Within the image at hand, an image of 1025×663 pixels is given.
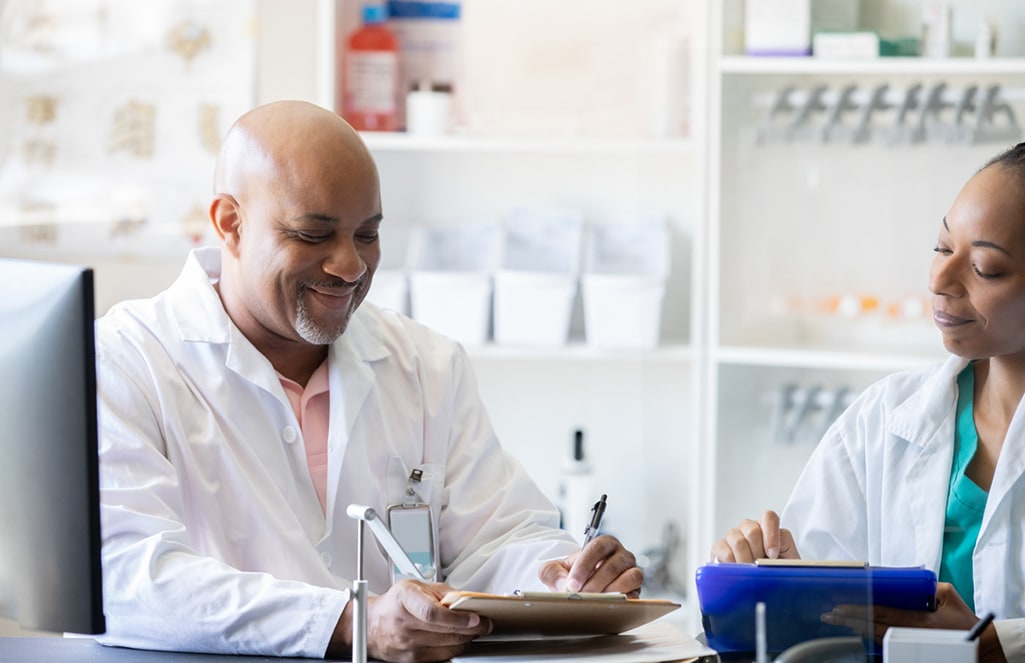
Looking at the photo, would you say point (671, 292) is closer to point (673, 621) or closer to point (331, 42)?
point (673, 621)

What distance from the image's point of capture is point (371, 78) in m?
3.04

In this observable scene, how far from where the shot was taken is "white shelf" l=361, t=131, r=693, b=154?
2873mm

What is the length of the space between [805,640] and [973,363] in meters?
0.73

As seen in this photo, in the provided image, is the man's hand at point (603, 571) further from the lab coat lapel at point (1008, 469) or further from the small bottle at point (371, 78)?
the small bottle at point (371, 78)

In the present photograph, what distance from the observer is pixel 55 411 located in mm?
1164

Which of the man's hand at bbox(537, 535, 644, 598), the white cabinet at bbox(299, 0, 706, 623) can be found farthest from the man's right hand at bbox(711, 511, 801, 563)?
the white cabinet at bbox(299, 0, 706, 623)

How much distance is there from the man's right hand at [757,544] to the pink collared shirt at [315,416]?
0.59m

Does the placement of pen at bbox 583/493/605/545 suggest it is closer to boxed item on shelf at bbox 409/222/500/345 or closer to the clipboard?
the clipboard

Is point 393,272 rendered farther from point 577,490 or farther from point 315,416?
point 315,416

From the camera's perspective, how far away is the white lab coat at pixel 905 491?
165 cm

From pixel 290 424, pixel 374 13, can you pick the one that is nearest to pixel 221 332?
pixel 290 424

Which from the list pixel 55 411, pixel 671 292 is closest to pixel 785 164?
pixel 671 292

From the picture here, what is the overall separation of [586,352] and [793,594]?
164cm

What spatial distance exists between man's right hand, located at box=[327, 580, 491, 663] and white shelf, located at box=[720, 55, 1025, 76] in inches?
65.8
